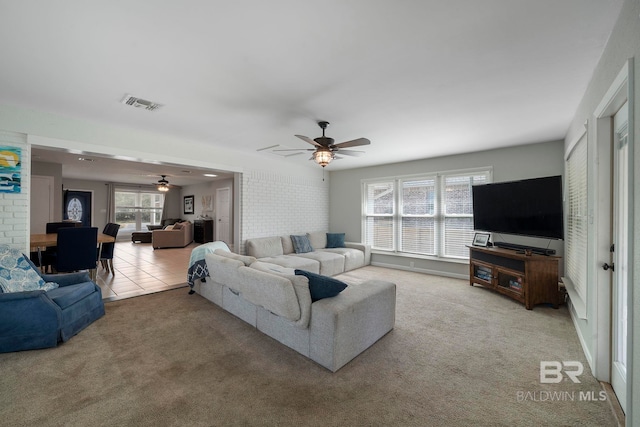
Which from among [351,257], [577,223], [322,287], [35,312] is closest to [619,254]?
[577,223]

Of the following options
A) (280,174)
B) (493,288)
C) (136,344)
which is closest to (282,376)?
(136,344)

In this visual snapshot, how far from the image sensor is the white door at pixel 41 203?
611 centimetres

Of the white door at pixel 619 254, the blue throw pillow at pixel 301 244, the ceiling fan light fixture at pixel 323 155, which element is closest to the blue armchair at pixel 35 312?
the ceiling fan light fixture at pixel 323 155

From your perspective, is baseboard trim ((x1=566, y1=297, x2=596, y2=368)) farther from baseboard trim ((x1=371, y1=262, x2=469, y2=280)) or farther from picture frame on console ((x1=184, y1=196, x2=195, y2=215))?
picture frame on console ((x1=184, y1=196, x2=195, y2=215))

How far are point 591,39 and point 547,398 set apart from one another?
2580 mm

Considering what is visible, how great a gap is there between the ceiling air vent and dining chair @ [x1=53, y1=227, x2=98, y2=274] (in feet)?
8.10

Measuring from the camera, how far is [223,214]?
9.23 m

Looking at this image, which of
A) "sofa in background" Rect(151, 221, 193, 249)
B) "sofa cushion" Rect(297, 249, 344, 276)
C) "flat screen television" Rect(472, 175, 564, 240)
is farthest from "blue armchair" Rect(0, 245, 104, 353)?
"sofa in background" Rect(151, 221, 193, 249)

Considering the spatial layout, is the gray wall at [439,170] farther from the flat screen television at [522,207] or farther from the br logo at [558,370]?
the br logo at [558,370]

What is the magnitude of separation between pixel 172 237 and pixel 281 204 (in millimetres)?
5203

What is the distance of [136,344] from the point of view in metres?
2.59

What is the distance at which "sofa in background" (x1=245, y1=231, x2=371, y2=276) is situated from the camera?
4.93 meters

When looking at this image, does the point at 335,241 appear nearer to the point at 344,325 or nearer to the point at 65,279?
the point at 344,325

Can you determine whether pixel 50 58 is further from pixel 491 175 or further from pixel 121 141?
pixel 491 175
